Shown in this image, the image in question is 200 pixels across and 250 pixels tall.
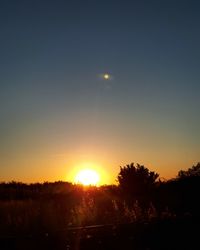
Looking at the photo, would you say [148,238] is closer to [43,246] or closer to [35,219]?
[43,246]

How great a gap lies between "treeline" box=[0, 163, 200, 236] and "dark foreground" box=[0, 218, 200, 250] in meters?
2.46

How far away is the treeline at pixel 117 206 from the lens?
15.9m

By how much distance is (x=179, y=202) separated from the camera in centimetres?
2289

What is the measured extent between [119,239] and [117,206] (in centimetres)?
1164

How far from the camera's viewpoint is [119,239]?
376 inches

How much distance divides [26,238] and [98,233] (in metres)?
1.56

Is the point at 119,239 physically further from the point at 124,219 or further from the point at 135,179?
the point at 135,179

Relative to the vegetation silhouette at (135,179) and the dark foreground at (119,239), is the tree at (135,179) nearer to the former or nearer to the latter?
the vegetation silhouette at (135,179)

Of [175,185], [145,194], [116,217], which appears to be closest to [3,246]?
[116,217]

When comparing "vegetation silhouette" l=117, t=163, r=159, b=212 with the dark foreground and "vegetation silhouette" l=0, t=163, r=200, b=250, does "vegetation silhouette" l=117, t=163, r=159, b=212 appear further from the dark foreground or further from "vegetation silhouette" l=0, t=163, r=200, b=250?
the dark foreground

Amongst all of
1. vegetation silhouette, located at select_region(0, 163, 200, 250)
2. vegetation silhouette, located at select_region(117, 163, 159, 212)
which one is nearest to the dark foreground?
vegetation silhouette, located at select_region(0, 163, 200, 250)

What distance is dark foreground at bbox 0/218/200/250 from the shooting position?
9.00 m

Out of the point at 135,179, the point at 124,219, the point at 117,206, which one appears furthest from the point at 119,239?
the point at 135,179

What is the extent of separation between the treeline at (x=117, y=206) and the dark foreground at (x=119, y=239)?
2458 mm
